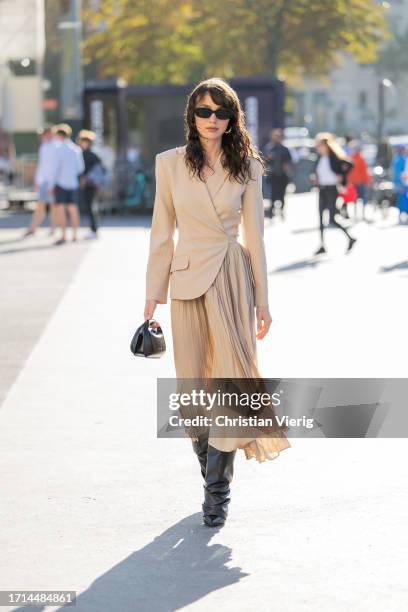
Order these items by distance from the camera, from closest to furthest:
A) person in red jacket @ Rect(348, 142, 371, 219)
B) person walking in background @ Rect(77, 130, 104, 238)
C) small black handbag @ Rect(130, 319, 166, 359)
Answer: small black handbag @ Rect(130, 319, 166, 359) < person walking in background @ Rect(77, 130, 104, 238) < person in red jacket @ Rect(348, 142, 371, 219)

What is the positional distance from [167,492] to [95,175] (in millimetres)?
17821

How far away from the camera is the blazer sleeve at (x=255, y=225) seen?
6.13 metres

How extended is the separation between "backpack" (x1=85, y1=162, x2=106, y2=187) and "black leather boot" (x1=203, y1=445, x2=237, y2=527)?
1812 cm

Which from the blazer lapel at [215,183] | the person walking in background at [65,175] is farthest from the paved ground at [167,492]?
the person walking in background at [65,175]

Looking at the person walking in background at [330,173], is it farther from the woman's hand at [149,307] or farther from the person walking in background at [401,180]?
the woman's hand at [149,307]

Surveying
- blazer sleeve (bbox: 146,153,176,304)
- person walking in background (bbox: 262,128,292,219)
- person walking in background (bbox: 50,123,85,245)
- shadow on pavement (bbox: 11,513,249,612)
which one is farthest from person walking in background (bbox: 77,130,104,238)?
shadow on pavement (bbox: 11,513,249,612)

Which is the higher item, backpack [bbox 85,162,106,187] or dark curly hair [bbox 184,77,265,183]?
dark curly hair [bbox 184,77,265,183]

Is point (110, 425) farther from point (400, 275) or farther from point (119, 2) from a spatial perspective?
point (119, 2)

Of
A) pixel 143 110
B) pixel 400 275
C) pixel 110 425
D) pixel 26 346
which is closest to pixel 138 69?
pixel 143 110

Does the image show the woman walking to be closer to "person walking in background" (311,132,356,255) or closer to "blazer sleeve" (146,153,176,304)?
"blazer sleeve" (146,153,176,304)

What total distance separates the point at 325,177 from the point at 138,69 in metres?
34.2

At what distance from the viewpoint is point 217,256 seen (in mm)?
6094

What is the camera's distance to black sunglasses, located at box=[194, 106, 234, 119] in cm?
602

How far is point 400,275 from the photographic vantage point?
55.7 feet
